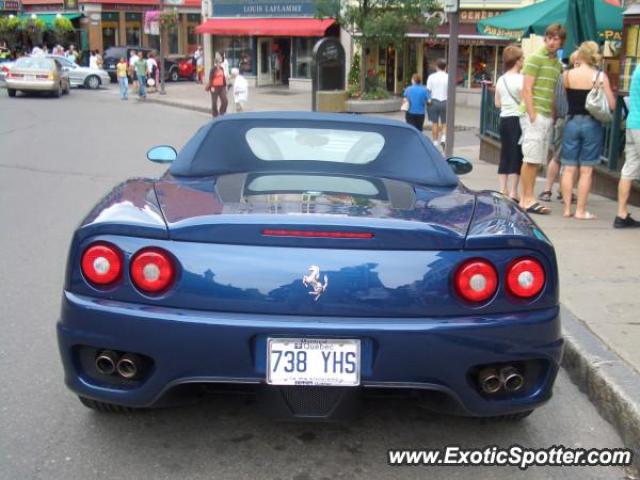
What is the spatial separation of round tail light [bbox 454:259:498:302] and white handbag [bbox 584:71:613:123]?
4947 millimetres

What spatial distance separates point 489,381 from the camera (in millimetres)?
3111

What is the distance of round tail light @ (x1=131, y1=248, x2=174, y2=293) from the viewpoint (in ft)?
9.75

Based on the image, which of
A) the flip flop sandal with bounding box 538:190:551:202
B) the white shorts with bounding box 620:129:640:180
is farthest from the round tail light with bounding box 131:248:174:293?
the flip flop sandal with bounding box 538:190:551:202

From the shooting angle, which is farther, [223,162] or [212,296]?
[223,162]

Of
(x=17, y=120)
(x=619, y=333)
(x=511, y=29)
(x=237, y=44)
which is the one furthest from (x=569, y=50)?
(x=237, y=44)

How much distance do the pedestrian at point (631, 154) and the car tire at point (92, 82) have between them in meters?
30.2

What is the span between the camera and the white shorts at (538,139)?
801 cm

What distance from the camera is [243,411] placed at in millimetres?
3768

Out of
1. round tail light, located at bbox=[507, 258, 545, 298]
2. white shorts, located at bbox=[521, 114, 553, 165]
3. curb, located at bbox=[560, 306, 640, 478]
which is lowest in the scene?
curb, located at bbox=[560, 306, 640, 478]

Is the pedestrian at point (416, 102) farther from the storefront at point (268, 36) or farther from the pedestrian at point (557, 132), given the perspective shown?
the storefront at point (268, 36)

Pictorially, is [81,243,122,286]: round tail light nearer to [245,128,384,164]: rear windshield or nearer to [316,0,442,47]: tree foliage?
[245,128,384,164]: rear windshield

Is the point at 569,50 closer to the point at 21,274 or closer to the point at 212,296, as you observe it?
the point at 21,274

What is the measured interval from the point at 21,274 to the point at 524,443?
4.34 m

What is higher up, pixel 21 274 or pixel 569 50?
pixel 569 50
